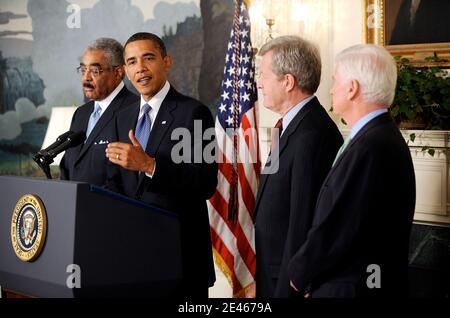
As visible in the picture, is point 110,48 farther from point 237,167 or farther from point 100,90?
point 237,167

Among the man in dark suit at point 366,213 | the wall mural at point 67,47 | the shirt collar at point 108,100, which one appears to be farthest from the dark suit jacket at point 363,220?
the wall mural at point 67,47

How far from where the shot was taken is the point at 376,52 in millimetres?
2279

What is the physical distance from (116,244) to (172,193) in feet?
2.10

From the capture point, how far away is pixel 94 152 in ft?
10.6

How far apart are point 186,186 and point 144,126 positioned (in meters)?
0.44

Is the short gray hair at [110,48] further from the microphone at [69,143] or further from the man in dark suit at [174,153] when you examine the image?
the microphone at [69,143]

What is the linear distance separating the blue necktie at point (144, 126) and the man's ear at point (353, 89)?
1.12m

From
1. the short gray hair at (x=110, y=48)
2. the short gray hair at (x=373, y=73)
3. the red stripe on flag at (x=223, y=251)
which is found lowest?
the red stripe on flag at (x=223, y=251)

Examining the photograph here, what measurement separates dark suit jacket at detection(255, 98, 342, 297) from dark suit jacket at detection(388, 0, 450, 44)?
234 cm

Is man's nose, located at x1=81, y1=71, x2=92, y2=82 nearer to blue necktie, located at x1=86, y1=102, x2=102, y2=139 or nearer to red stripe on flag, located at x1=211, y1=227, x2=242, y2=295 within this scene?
blue necktie, located at x1=86, y1=102, x2=102, y2=139

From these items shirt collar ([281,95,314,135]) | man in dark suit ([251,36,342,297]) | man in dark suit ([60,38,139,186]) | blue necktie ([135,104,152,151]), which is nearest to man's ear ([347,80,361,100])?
man in dark suit ([251,36,342,297])

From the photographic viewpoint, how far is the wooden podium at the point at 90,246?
215 centimetres

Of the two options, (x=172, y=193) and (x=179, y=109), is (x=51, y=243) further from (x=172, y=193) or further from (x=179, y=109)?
(x=179, y=109)
